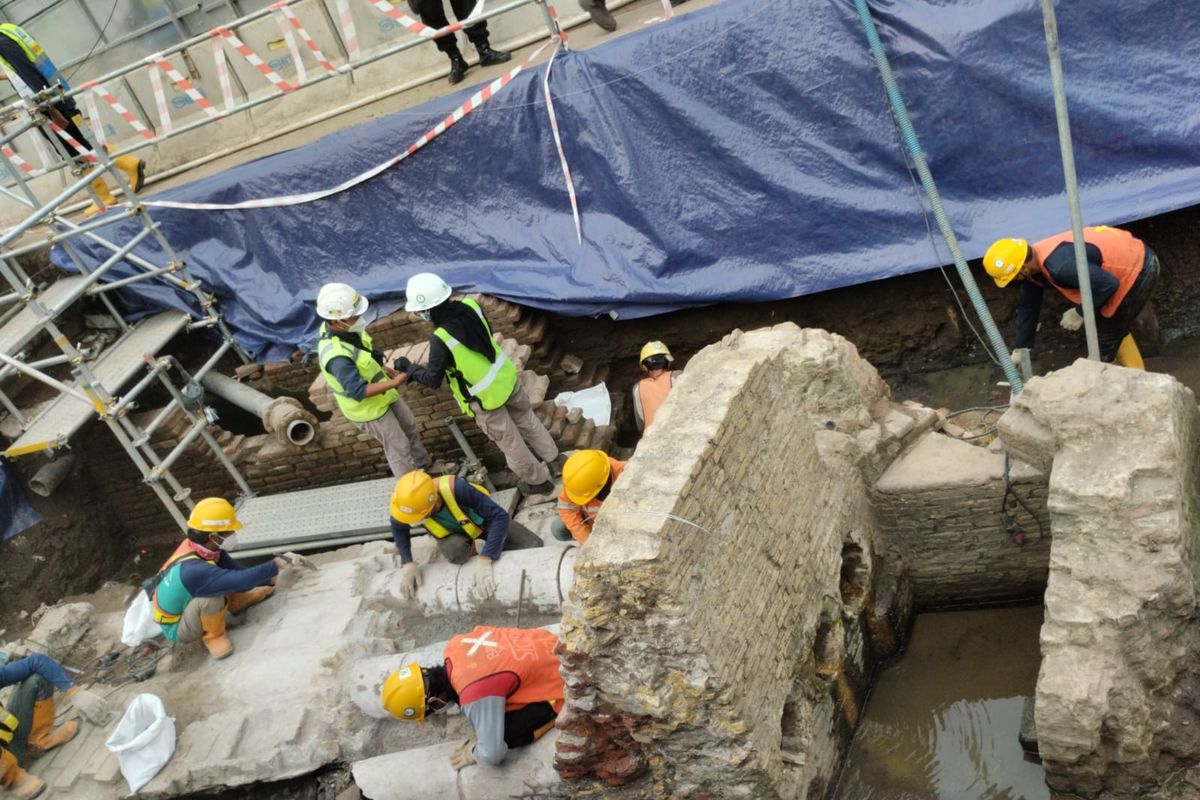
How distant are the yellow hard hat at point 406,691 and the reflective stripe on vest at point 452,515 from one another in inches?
44.9

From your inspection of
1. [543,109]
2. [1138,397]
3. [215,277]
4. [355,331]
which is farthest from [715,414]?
[215,277]

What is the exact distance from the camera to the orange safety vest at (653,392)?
554cm

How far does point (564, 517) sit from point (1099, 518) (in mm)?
2543

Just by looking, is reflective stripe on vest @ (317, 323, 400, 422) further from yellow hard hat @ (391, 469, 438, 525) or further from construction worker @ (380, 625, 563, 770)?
construction worker @ (380, 625, 563, 770)

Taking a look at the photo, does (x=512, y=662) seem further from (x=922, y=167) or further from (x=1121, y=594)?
(x=922, y=167)

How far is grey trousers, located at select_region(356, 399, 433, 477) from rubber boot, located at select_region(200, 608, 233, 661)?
1.47m

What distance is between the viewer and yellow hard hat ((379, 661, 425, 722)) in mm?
4238

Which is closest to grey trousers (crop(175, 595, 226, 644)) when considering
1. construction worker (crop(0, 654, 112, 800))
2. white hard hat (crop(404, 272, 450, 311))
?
construction worker (crop(0, 654, 112, 800))

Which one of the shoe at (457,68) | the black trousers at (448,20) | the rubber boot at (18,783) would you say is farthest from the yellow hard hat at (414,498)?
the shoe at (457,68)

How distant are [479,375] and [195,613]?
7.19 feet

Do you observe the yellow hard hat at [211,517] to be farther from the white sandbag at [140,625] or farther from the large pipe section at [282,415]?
the large pipe section at [282,415]

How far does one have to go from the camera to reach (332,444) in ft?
23.2

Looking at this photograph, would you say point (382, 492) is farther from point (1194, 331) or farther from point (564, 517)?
point (1194, 331)

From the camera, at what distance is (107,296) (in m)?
7.88
